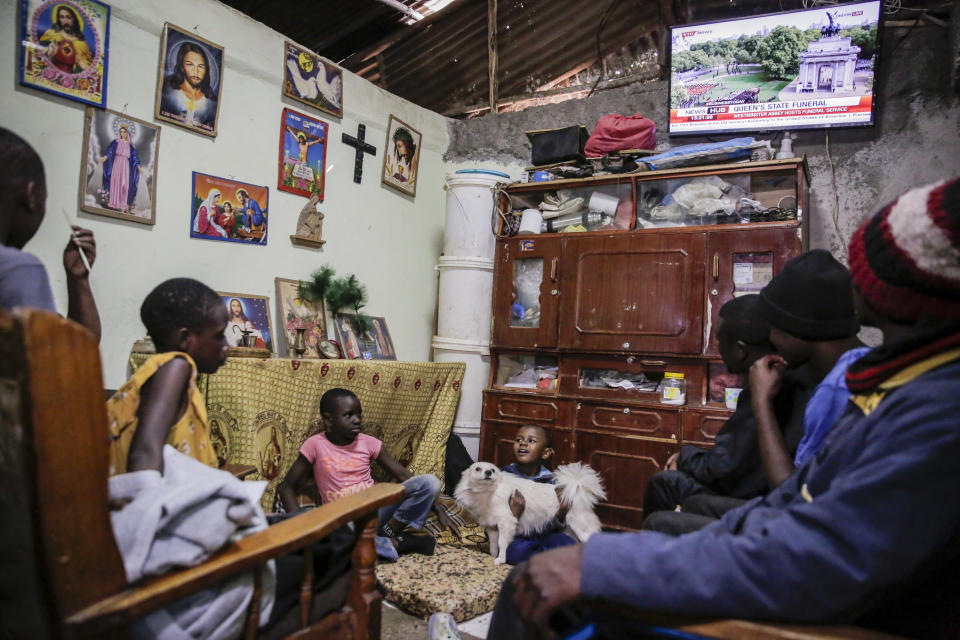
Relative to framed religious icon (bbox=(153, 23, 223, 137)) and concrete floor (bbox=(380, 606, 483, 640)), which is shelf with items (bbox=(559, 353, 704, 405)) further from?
framed religious icon (bbox=(153, 23, 223, 137))

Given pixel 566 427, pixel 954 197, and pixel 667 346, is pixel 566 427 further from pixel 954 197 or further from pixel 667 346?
pixel 954 197

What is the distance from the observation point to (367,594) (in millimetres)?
1500

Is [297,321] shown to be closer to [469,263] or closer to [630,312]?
[469,263]

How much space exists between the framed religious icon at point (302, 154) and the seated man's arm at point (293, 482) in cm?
194

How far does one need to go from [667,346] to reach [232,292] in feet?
9.46

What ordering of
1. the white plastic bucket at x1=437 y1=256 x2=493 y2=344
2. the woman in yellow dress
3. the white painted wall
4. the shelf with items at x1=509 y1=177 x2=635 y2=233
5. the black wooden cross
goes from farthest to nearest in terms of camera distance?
1. the white plastic bucket at x1=437 y1=256 x2=493 y2=344
2. the black wooden cross
3. the shelf with items at x1=509 y1=177 x2=635 y2=233
4. the white painted wall
5. the woman in yellow dress

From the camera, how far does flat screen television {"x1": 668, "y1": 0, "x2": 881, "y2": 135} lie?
12.8ft

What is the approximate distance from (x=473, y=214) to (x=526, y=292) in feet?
2.65

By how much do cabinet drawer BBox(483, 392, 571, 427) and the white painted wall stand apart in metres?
1.00

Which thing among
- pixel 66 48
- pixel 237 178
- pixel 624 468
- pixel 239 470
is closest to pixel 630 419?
pixel 624 468

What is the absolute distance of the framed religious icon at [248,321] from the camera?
12.0 ft

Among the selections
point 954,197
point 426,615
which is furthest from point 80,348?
point 426,615

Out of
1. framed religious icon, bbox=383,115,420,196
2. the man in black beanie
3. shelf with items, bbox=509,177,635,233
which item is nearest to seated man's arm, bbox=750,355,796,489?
the man in black beanie

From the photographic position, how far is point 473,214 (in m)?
4.89
